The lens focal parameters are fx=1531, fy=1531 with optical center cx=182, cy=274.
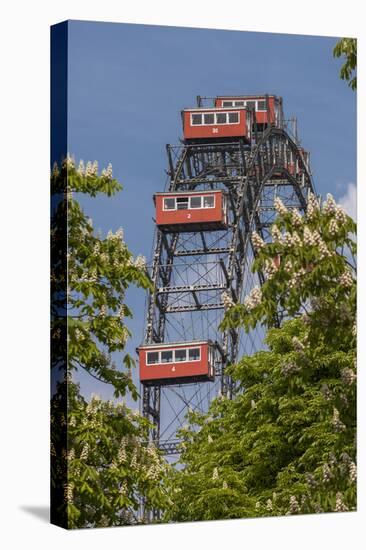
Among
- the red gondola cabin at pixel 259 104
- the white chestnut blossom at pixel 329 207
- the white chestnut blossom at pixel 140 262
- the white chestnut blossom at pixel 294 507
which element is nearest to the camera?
the white chestnut blossom at pixel 329 207

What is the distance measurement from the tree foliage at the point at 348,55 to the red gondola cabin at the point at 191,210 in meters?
1.97

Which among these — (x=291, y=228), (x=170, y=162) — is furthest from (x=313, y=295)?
(x=170, y=162)

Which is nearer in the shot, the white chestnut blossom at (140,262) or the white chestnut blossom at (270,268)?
the white chestnut blossom at (270,268)

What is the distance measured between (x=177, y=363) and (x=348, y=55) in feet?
13.1

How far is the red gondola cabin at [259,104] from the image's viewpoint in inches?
667

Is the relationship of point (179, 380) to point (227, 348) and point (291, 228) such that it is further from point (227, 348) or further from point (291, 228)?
point (291, 228)

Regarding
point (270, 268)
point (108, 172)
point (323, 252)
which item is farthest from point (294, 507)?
point (108, 172)

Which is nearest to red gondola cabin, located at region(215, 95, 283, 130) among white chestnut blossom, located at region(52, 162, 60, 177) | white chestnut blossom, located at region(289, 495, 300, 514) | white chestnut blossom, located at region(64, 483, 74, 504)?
white chestnut blossom, located at region(52, 162, 60, 177)

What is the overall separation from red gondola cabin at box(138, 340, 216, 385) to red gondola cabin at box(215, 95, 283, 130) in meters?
2.63

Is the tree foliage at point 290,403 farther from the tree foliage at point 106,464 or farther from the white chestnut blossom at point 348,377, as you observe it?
the tree foliage at point 106,464

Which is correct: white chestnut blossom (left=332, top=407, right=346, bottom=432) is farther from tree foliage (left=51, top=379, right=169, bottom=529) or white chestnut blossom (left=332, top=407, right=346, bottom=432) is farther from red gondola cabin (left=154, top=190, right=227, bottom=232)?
red gondola cabin (left=154, top=190, right=227, bottom=232)

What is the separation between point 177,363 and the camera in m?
16.8

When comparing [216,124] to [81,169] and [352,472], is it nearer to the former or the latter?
[81,169]

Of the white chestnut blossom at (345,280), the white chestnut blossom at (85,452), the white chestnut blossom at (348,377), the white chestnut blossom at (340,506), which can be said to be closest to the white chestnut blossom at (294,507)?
the white chestnut blossom at (340,506)
